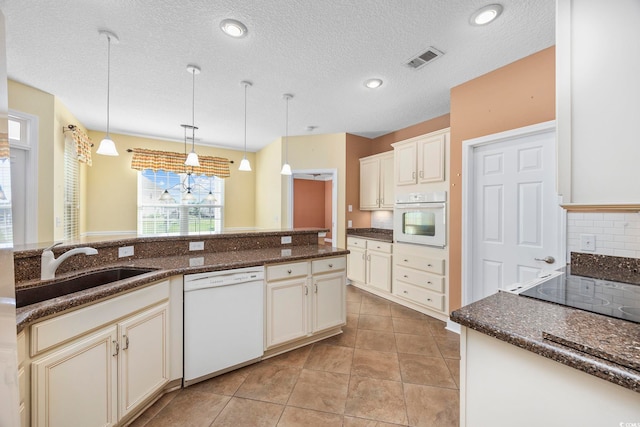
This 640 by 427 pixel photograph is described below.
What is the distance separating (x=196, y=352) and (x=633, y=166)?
2334 millimetres

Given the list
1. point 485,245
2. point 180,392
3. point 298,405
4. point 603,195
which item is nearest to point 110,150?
point 180,392

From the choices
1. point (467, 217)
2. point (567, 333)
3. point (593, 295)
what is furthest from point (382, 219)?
point (567, 333)

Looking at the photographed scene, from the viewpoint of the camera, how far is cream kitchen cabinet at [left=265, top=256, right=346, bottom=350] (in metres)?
2.16

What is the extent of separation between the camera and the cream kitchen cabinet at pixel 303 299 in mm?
2160

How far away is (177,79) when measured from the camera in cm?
260

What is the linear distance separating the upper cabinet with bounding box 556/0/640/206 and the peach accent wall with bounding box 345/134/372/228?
11.6 ft

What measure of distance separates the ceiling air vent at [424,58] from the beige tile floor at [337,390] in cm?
260

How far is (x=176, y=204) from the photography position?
501 centimetres

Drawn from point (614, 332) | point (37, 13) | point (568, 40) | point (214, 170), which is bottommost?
point (614, 332)

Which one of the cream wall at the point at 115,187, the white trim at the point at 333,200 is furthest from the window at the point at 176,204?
the white trim at the point at 333,200

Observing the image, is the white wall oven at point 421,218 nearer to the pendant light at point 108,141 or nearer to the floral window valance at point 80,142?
the pendant light at point 108,141

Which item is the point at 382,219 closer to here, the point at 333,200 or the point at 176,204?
the point at 333,200

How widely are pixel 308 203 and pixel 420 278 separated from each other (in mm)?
3825

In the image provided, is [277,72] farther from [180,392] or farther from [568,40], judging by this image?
[180,392]
